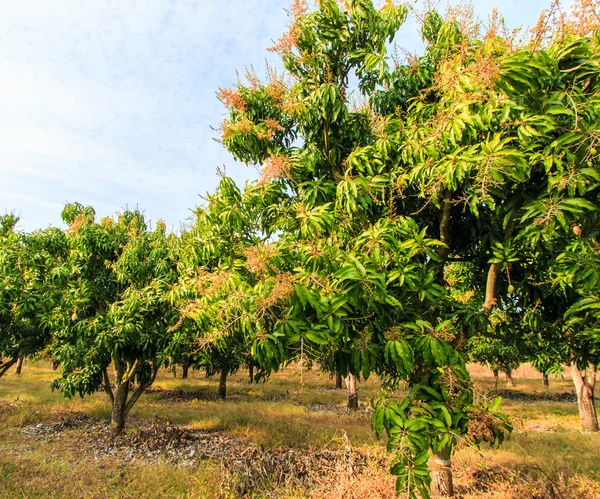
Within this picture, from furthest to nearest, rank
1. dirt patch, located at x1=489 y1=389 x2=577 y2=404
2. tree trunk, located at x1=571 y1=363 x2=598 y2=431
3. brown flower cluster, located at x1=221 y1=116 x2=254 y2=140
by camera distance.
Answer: dirt patch, located at x1=489 y1=389 x2=577 y2=404 → tree trunk, located at x1=571 y1=363 x2=598 y2=431 → brown flower cluster, located at x1=221 y1=116 x2=254 y2=140

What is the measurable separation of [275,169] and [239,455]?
6.21m

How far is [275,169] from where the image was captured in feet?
11.7

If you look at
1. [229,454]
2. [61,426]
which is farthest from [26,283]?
[229,454]

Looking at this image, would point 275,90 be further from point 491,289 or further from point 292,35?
point 491,289

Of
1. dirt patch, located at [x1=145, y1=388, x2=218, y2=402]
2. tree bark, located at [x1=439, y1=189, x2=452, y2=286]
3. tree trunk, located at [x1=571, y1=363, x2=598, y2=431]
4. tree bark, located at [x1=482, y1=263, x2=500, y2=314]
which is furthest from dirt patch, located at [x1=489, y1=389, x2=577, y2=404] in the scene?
tree bark, located at [x1=439, y1=189, x2=452, y2=286]

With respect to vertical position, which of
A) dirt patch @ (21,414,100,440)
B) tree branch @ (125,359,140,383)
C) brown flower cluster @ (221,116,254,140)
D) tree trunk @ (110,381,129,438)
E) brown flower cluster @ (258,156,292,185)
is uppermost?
brown flower cluster @ (221,116,254,140)

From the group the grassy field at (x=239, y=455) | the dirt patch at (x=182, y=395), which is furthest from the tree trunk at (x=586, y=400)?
the dirt patch at (x=182, y=395)

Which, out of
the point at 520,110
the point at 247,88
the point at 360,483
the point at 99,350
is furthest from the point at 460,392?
the point at 99,350

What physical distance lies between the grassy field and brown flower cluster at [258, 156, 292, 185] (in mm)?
1893

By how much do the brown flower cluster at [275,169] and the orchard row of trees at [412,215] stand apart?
0.06ft

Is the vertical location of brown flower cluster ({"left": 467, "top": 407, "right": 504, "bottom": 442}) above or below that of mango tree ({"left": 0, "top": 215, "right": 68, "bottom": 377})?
below

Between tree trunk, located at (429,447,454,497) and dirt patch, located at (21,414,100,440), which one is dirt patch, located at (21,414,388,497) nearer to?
dirt patch, located at (21,414,100,440)

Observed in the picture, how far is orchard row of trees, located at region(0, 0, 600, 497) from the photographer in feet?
8.23

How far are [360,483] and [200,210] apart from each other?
421cm
